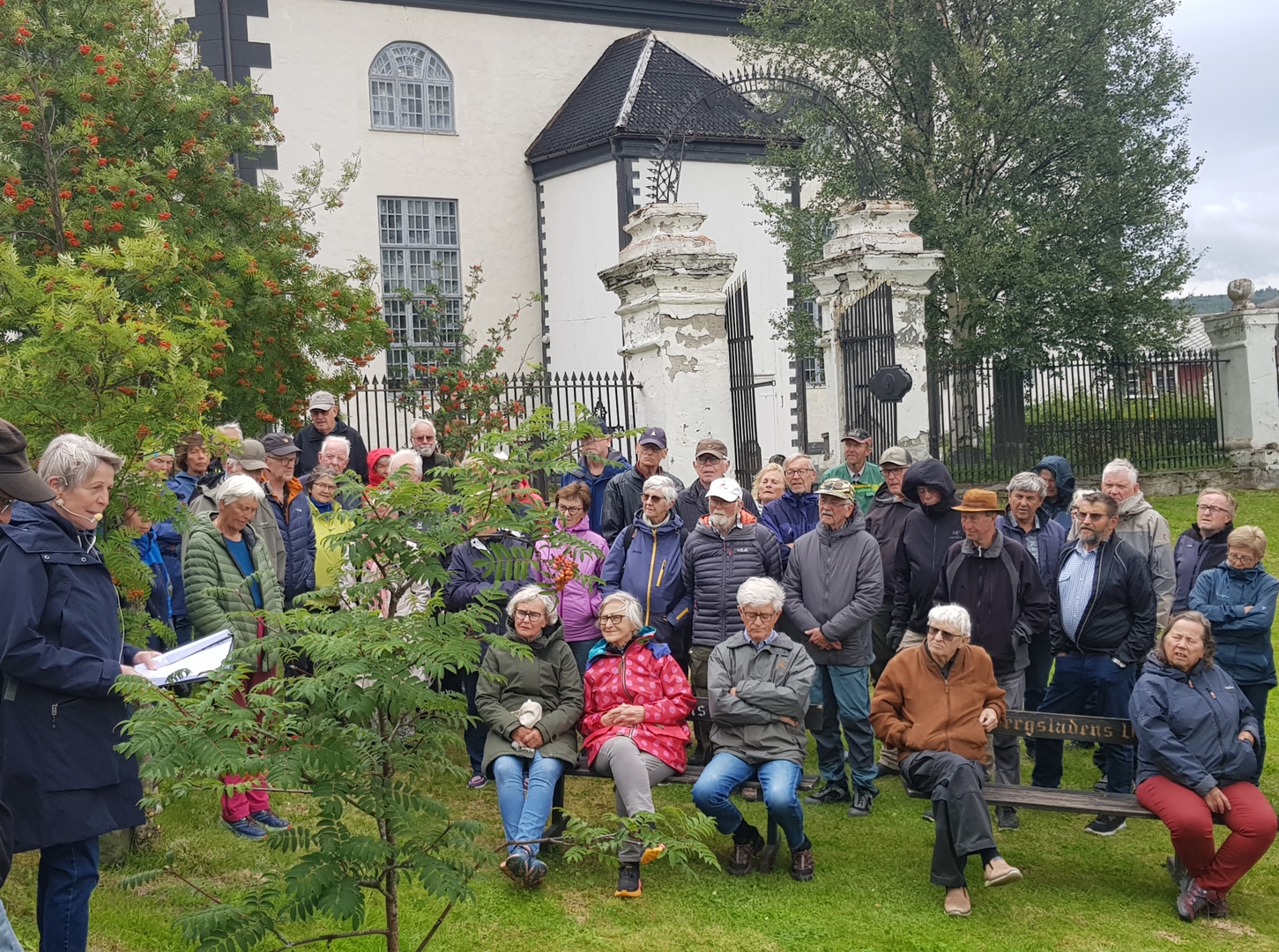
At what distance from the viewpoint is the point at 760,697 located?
6.59m

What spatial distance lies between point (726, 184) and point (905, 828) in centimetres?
1785

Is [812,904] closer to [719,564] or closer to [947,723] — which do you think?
[947,723]

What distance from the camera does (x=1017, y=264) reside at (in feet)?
55.0

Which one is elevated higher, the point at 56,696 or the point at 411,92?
the point at 411,92

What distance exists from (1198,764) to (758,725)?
7.07ft

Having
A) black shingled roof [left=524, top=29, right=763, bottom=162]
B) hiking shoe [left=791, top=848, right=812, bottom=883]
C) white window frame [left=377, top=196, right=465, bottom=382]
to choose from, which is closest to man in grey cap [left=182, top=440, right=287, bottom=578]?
hiking shoe [left=791, top=848, right=812, bottom=883]

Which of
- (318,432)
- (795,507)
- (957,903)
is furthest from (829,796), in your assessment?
(318,432)

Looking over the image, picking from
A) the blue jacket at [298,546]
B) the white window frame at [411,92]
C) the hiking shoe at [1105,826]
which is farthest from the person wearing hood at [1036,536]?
the white window frame at [411,92]

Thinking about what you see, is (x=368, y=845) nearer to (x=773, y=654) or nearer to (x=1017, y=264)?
(x=773, y=654)

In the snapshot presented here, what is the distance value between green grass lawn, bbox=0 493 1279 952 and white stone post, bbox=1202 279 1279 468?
39.4 ft

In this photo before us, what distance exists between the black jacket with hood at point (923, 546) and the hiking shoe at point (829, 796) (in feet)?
3.53

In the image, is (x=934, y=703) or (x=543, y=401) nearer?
(x=934, y=703)

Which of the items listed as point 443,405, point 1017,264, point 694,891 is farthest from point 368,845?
point 1017,264

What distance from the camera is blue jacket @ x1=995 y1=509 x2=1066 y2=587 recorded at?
7644 mm
